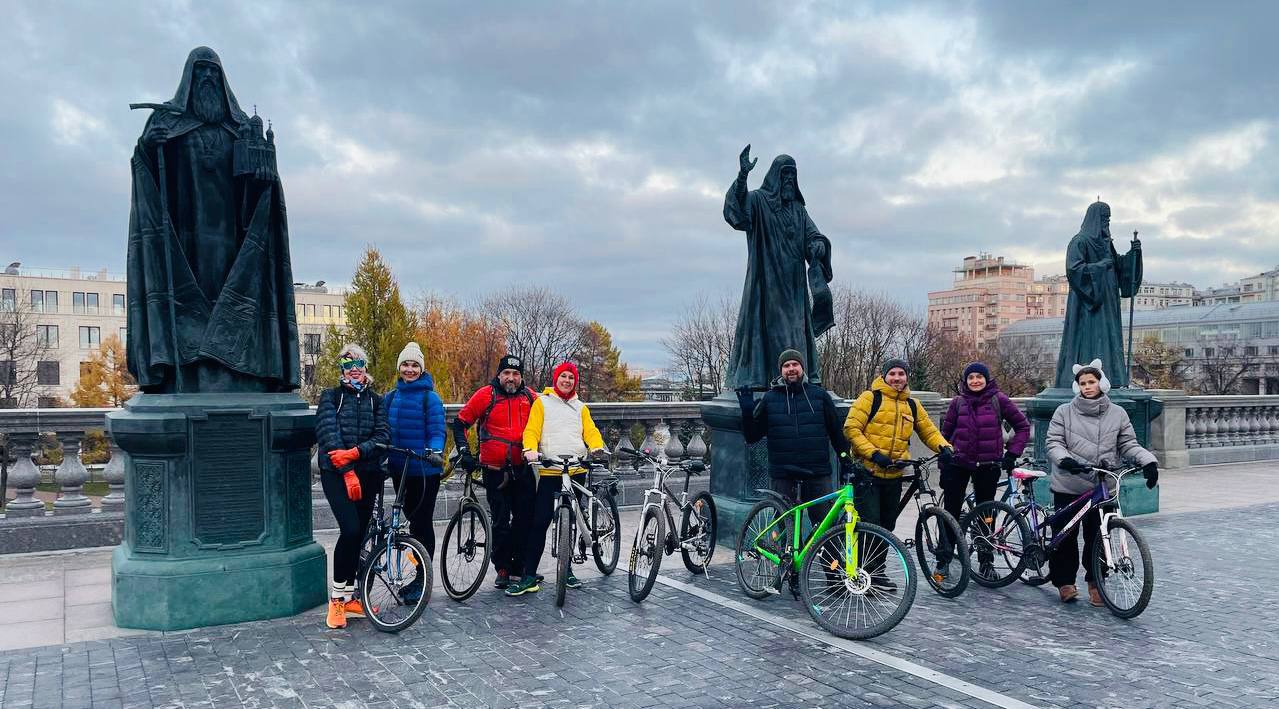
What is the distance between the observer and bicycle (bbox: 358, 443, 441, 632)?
6.20 meters

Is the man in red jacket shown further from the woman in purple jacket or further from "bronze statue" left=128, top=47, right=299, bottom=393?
the woman in purple jacket

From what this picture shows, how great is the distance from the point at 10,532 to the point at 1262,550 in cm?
1213

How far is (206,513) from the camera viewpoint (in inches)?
254

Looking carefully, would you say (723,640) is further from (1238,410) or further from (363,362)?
(1238,410)

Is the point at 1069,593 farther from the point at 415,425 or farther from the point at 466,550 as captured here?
the point at 415,425

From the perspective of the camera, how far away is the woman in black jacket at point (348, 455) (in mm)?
6289

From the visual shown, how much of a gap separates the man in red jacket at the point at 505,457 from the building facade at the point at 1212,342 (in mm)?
66095

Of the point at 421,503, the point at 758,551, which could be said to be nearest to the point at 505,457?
the point at 421,503

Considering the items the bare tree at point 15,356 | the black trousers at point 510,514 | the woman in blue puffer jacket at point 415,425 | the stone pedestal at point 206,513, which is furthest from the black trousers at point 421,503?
the bare tree at point 15,356

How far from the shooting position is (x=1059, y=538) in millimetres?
7016

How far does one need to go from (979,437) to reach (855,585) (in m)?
2.49

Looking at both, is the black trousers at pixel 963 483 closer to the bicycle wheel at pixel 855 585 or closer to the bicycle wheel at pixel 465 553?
the bicycle wheel at pixel 855 585

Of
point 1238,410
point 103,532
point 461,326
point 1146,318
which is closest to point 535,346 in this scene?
point 461,326

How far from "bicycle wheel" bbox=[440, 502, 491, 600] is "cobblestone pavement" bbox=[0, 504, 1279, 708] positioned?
5.6 inches
